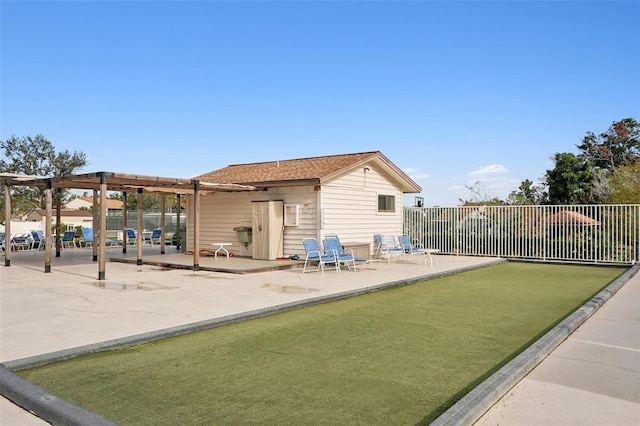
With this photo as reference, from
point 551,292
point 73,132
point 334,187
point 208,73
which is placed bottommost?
point 551,292

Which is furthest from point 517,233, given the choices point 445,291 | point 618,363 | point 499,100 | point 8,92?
point 8,92

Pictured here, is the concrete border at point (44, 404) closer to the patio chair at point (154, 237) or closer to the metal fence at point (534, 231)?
the metal fence at point (534, 231)

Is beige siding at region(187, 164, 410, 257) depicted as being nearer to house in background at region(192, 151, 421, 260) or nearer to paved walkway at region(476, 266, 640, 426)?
house in background at region(192, 151, 421, 260)

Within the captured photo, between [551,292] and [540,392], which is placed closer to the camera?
[540,392]

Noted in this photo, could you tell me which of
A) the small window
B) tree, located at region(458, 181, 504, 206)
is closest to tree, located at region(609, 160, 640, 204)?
tree, located at region(458, 181, 504, 206)

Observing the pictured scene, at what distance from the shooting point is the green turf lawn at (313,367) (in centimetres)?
337

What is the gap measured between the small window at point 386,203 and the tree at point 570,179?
69.2 feet

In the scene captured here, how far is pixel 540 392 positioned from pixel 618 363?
1510mm

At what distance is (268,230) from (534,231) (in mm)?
10448

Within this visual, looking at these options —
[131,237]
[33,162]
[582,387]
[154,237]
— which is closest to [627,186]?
[582,387]

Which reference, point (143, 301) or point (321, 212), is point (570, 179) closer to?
point (321, 212)

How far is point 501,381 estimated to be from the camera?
3777mm

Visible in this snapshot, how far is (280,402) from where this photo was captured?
352 cm

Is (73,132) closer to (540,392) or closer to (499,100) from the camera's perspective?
(499,100)
